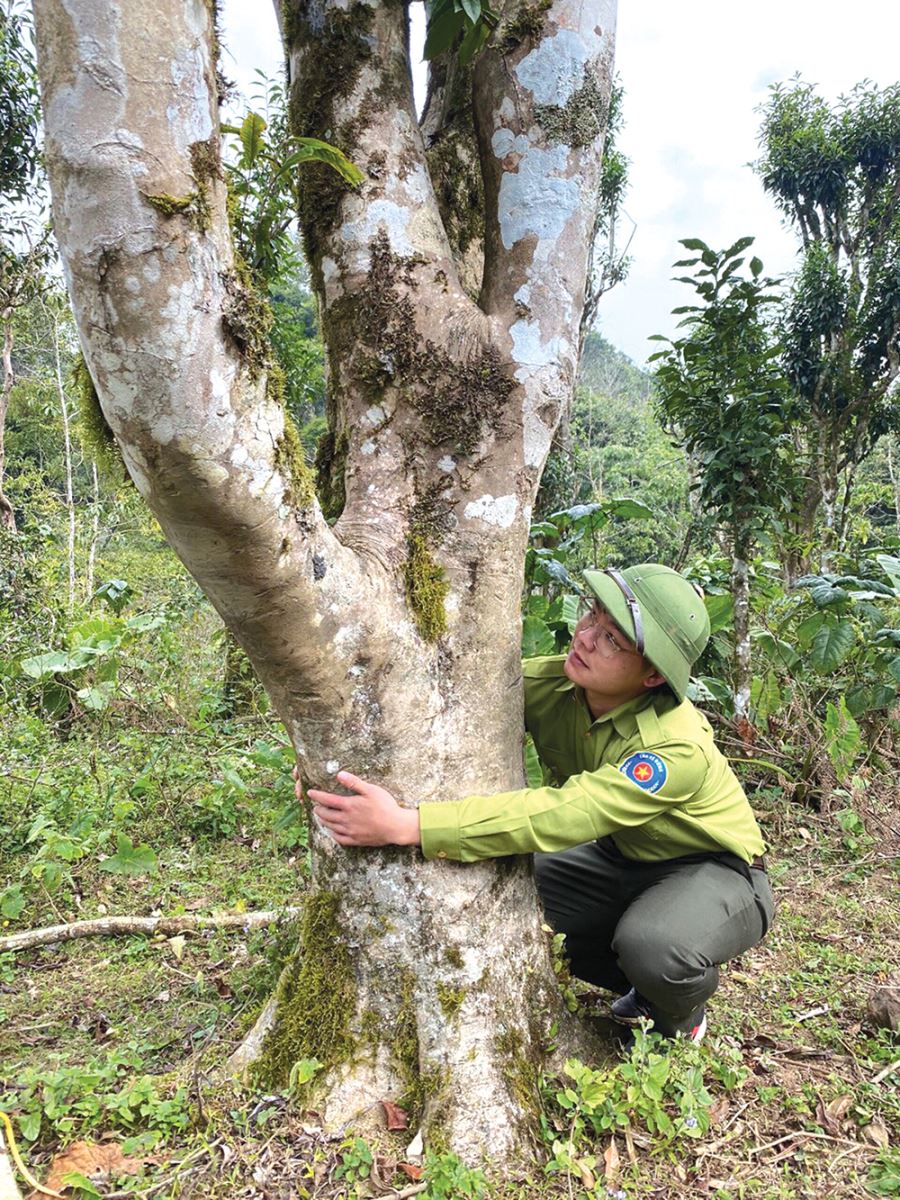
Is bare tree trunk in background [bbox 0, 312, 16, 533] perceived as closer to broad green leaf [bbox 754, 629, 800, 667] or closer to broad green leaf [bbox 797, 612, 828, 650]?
broad green leaf [bbox 754, 629, 800, 667]

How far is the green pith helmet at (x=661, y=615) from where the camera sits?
6.87 feet

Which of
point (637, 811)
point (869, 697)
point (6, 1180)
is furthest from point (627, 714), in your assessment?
point (869, 697)

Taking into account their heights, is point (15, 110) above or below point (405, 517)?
above

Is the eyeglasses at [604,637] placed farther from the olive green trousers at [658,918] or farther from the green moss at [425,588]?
the olive green trousers at [658,918]

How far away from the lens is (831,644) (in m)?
4.16

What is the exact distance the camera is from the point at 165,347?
132cm

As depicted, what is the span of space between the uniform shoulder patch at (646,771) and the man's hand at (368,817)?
0.58 metres

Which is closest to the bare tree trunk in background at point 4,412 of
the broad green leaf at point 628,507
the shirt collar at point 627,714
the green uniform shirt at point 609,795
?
the broad green leaf at point 628,507

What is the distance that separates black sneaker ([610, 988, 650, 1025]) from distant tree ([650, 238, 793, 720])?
251cm

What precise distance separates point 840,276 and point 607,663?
12.6m

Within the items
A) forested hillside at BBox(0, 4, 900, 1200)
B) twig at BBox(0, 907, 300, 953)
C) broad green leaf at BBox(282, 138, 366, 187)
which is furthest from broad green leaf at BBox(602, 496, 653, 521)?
twig at BBox(0, 907, 300, 953)

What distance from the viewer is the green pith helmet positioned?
209 centimetres

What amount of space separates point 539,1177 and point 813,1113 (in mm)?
850

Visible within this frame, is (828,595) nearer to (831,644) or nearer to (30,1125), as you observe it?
(831,644)
